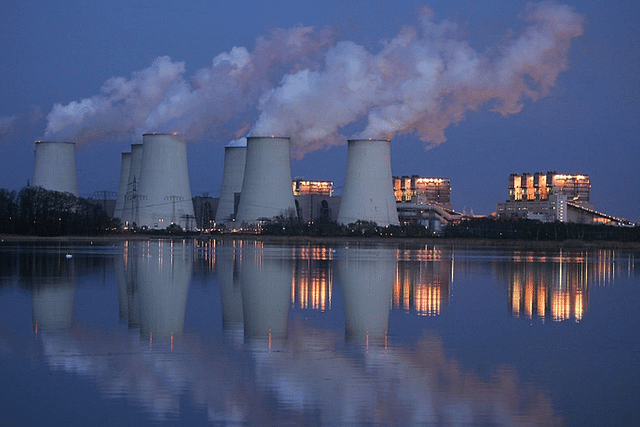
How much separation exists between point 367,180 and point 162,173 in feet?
33.2

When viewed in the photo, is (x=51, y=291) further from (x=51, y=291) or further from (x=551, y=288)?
(x=551, y=288)

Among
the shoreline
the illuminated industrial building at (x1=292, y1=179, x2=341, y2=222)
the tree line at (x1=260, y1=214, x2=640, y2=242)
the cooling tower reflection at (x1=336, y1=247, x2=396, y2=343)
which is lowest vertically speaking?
the cooling tower reflection at (x1=336, y1=247, x2=396, y2=343)

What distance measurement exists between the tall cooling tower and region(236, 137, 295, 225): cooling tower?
8.11 meters

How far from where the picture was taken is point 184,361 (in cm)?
661

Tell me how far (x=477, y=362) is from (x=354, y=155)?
34.6 m

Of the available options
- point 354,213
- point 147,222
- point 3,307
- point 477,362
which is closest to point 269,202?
point 354,213

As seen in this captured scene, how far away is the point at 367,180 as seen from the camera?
41531 mm

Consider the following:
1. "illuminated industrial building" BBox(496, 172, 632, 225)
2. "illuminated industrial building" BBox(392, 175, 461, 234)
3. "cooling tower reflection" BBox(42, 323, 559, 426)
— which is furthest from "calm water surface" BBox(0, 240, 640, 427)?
"illuminated industrial building" BBox(392, 175, 461, 234)

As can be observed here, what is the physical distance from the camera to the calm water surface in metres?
5.17

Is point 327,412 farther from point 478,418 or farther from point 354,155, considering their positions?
point 354,155

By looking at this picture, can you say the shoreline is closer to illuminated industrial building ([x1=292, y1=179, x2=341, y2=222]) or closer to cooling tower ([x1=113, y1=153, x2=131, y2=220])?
cooling tower ([x1=113, y1=153, x2=131, y2=220])

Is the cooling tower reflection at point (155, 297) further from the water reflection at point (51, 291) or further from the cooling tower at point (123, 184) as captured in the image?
the cooling tower at point (123, 184)

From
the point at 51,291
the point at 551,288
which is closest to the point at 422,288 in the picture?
the point at 551,288

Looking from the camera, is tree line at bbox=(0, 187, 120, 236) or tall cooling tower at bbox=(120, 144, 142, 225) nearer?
tree line at bbox=(0, 187, 120, 236)
